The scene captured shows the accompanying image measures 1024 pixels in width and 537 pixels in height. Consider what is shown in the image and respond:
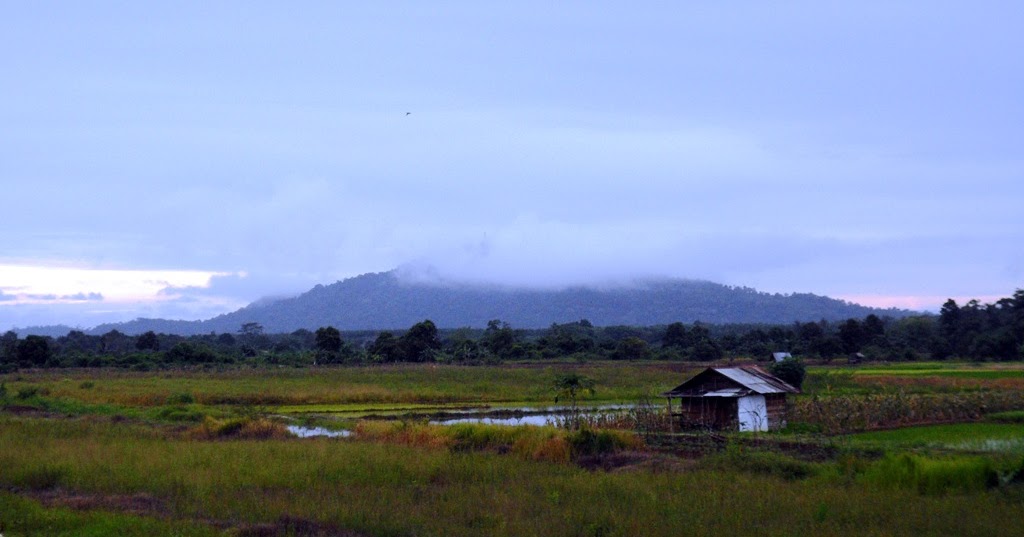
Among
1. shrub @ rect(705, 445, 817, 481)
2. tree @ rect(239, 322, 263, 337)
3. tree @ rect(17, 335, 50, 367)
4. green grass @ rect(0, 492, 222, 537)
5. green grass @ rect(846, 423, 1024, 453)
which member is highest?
tree @ rect(239, 322, 263, 337)

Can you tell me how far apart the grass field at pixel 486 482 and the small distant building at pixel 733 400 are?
3391mm

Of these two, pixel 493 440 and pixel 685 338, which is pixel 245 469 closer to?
pixel 493 440

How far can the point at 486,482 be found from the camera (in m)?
15.7

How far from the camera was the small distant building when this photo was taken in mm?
27375

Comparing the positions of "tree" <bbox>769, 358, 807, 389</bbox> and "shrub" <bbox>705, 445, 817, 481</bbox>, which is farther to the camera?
"tree" <bbox>769, 358, 807, 389</bbox>

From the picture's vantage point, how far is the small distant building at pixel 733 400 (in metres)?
27.4

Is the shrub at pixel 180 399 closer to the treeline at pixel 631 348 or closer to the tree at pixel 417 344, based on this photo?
the treeline at pixel 631 348

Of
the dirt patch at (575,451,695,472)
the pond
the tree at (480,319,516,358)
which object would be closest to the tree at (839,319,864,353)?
the tree at (480,319,516,358)

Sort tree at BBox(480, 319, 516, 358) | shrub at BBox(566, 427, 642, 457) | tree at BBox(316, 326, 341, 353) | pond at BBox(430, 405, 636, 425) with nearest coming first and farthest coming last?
shrub at BBox(566, 427, 642, 457) < pond at BBox(430, 405, 636, 425) < tree at BBox(316, 326, 341, 353) < tree at BBox(480, 319, 516, 358)

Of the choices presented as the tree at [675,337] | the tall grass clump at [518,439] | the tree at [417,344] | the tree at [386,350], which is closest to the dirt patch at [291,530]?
the tall grass clump at [518,439]

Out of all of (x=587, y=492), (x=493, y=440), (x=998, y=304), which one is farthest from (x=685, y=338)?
(x=587, y=492)

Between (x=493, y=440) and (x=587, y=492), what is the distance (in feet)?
24.6

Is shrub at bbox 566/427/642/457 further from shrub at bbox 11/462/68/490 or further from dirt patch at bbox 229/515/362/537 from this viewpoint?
shrub at bbox 11/462/68/490

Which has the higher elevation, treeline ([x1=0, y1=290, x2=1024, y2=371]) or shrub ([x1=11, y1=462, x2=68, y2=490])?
treeline ([x1=0, y1=290, x2=1024, y2=371])
